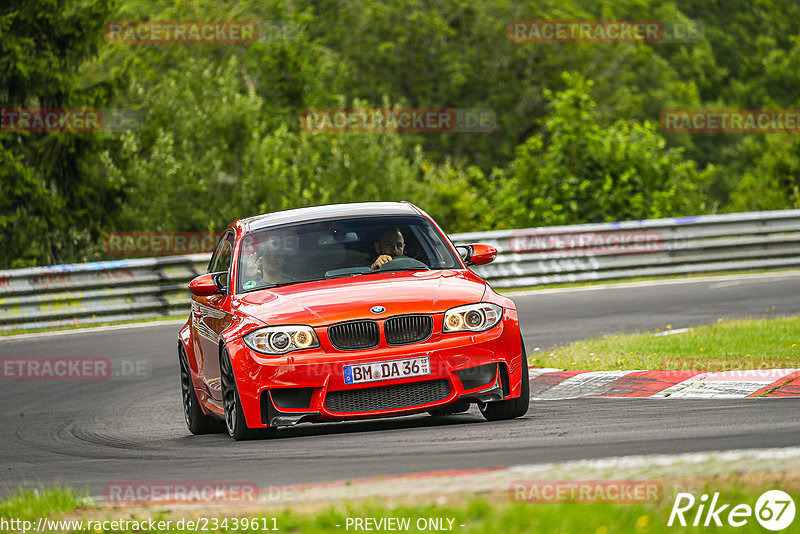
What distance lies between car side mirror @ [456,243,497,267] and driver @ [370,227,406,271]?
1.78 ft

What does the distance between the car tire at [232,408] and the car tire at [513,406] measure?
1438 mm

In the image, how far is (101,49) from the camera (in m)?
28.2

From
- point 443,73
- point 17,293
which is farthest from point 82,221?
point 443,73

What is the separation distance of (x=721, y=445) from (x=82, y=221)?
23.2 metres

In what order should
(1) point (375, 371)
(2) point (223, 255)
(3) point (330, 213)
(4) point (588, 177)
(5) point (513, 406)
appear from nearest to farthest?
(1) point (375, 371) → (5) point (513, 406) → (3) point (330, 213) → (2) point (223, 255) → (4) point (588, 177)

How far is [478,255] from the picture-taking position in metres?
9.55

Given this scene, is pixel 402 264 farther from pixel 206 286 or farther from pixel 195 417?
pixel 195 417

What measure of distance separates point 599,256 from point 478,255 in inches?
472

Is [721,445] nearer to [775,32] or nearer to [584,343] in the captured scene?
[584,343]
